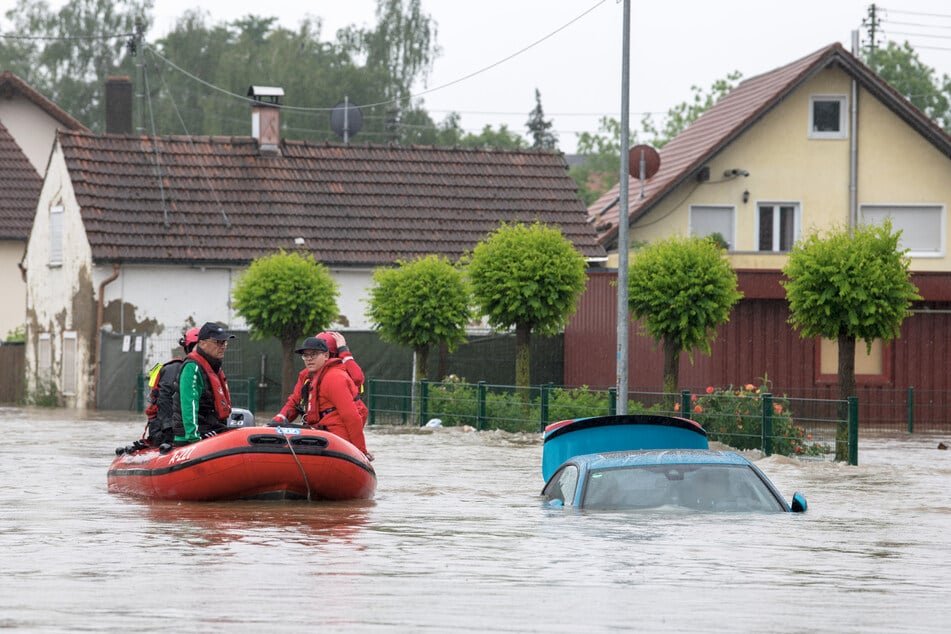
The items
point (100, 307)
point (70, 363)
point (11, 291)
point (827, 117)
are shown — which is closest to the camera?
point (100, 307)

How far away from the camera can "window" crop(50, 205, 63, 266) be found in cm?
4203

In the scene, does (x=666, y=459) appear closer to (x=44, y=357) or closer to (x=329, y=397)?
(x=329, y=397)

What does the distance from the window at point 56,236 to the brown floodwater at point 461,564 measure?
72.2ft

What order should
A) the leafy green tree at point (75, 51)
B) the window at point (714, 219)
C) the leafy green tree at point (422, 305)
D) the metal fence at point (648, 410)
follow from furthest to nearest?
1. the leafy green tree at point (75, 51)
2. the window at point (714, 219)
3. the leafy green tree at point (422, 305)
4. the metal fence at point (648, 410)

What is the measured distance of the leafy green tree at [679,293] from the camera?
29.5 metres

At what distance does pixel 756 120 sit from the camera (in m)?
42.8

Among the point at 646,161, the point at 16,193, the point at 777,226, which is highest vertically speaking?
the point at 646,161

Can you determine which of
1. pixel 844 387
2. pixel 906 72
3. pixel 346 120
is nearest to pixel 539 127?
pixel 906 72

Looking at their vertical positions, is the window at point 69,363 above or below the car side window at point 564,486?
above

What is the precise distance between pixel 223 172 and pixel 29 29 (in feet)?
136

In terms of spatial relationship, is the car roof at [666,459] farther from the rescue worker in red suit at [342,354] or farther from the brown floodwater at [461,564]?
the rescue worker in red suit at [342,354]

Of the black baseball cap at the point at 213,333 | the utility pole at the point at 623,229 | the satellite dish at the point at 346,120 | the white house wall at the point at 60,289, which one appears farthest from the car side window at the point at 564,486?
the satellite dish at the point at 346,120

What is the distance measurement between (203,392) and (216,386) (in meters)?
0.16

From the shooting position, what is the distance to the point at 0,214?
51.8m
